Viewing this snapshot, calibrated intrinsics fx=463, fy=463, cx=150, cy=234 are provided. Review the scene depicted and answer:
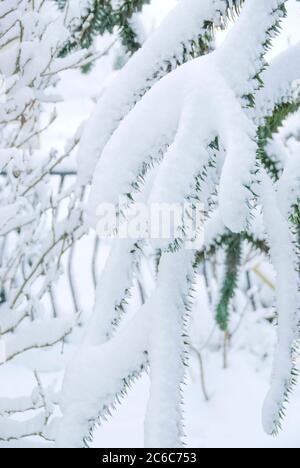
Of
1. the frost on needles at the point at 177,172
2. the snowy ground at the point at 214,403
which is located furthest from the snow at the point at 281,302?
the snowy ground at the point at 214,403

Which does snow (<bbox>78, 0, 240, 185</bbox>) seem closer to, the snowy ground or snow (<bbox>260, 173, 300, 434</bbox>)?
snow (<bbox>260, 173, 300, 434</bbox>)

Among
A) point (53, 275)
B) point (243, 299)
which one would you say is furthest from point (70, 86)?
point (53, 275)

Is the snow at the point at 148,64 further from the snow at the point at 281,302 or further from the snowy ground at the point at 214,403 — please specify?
the snowy ground at the point at 214,403

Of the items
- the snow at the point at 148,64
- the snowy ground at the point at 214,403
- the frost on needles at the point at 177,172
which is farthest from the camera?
the snowy ground at the point at 214,403

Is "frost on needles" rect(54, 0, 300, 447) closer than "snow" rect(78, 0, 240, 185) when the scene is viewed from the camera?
Yes

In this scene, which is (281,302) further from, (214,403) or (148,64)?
(214,403)

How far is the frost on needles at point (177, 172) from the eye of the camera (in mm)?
725

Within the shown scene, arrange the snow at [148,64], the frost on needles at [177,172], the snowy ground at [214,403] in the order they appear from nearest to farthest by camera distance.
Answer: the frost on needles at [177,172]
the snow at [148,64]
the snowy ground at [214,403]

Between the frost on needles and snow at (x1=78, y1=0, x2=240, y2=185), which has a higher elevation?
snow at (x1=78, y1=0, x2=240, y2=185)

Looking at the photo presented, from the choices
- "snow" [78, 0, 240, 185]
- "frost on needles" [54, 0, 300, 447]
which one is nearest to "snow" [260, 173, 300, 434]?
"frost on needles" [54, 0, 300, 447]

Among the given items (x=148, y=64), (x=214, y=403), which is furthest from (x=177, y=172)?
(x=214, y=403)

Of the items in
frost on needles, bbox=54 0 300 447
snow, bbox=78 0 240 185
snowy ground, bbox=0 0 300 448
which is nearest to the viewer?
frost on needles, bbox=54 0 300 447

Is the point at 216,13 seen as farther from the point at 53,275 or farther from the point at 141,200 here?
the point at 53,275

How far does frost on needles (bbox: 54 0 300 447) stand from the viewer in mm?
725
